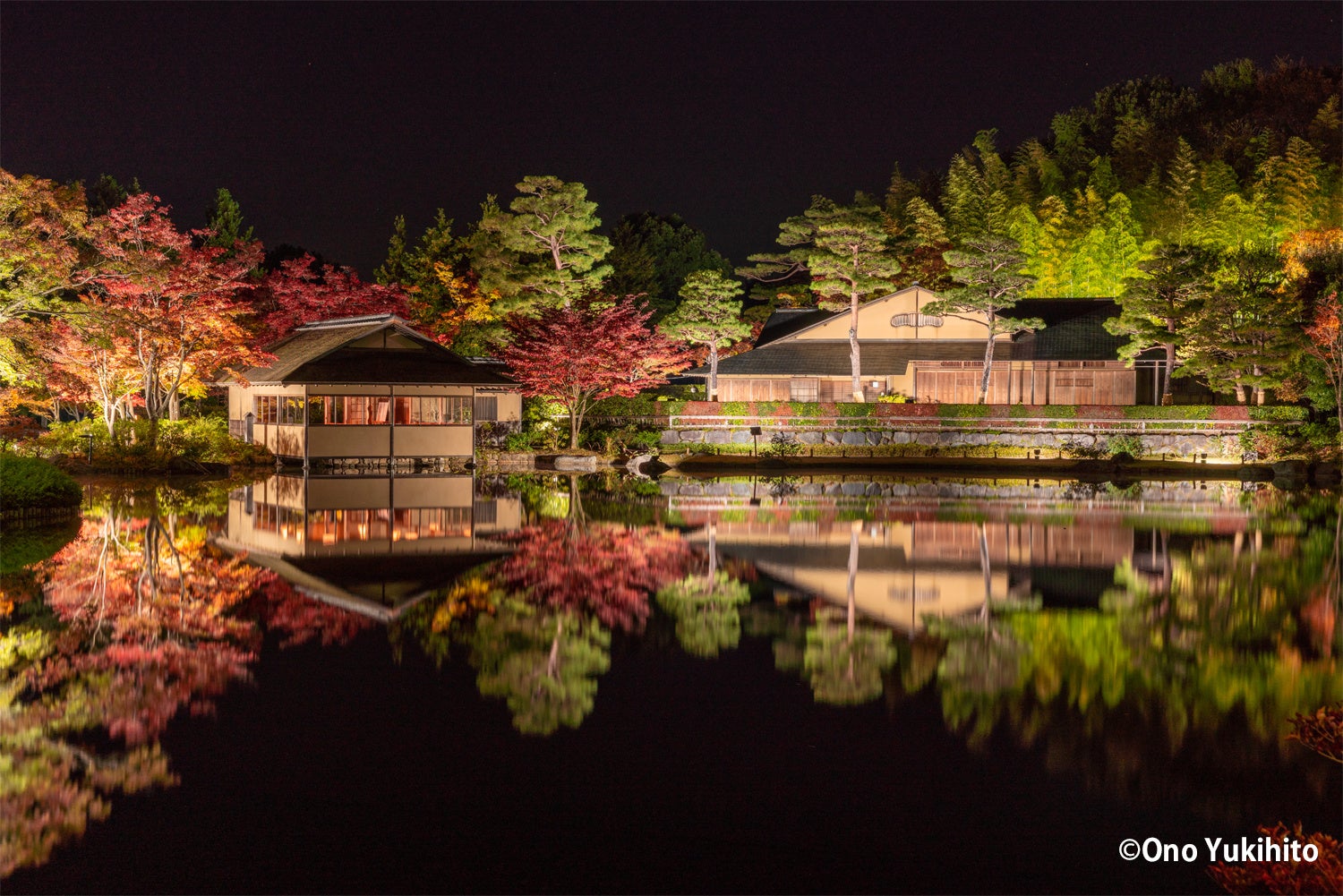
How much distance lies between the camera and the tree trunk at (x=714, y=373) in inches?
1684

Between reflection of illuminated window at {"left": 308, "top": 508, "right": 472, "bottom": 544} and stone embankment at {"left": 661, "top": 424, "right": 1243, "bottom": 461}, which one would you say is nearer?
reflection of illuminated window at {"left": 308, "top": 508, "right": 472, "bottom": 544}

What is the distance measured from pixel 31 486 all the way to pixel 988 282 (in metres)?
30.2

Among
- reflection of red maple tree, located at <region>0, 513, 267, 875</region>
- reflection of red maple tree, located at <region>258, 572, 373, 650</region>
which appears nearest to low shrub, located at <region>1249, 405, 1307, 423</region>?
reflection of red maple tree, located at <region>0, 513, 267, 875</region>

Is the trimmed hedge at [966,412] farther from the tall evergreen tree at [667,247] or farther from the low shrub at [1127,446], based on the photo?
the tall evergreen tree at [667,247]

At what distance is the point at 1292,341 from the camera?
3459 centimetres

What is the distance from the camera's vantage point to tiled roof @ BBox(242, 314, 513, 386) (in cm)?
3017

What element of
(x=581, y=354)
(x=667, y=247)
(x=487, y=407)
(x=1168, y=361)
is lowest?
(x=487, y=407)

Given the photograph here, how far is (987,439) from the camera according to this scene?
122ft

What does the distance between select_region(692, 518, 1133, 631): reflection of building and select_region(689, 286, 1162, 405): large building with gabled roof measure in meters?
22.6

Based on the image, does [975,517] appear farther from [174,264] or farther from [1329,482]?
[174,264]

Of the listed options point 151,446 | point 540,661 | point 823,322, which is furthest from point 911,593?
point 823,322

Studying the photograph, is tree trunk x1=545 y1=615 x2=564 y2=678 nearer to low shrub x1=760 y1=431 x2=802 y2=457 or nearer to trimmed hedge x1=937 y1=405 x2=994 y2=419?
→ low shrub x1=760 y1=431 x2=802 y2=457

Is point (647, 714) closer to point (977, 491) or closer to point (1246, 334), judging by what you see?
point (977, 491)
